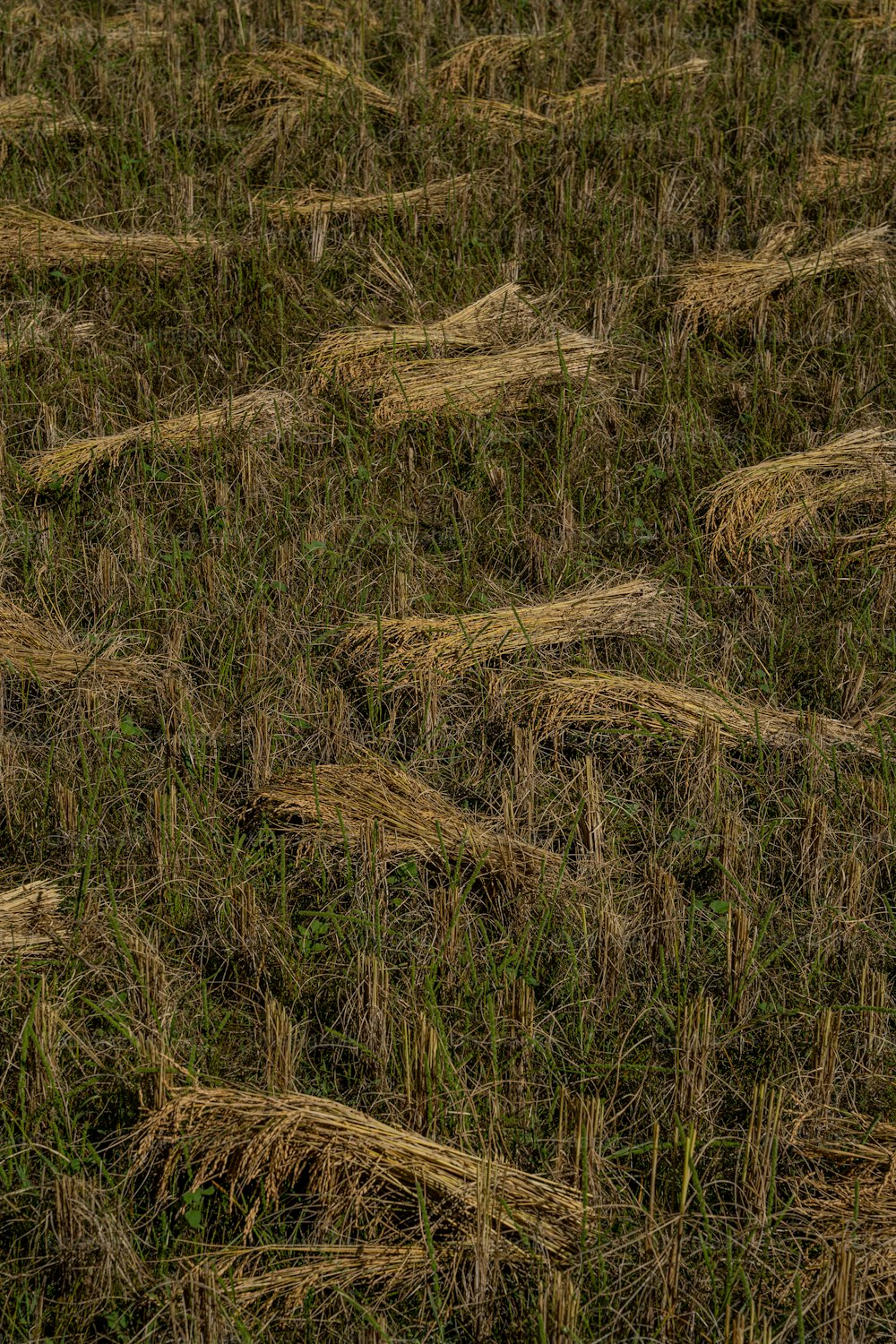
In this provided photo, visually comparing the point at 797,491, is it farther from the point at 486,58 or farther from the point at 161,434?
the point at 486,58

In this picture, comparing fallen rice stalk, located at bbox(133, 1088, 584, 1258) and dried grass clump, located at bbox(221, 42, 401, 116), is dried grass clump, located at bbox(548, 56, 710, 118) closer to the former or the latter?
dried grass clump, located at bbox(221, 42, 401, 116)

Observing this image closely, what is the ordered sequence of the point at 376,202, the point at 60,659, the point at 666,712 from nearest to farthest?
the point at 666,712 → the point at 60,659 → the point at 376,202

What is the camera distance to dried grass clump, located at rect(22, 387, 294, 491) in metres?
4.42

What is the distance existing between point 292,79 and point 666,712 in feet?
12.5

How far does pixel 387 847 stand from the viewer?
3.23 metres

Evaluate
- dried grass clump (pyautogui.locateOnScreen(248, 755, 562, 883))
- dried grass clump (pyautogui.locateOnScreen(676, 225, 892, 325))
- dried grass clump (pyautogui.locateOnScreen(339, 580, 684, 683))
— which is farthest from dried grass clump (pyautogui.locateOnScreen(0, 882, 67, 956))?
dried grass clump (pyautogui.locateOnScreen(676, 225, 892, 325))

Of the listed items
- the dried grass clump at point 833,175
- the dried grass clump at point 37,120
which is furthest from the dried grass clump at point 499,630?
the dried grass clump at point 37,120

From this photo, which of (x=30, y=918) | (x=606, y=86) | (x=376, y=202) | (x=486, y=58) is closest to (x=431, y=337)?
(x=376, y=202)

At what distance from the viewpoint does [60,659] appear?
3754mm

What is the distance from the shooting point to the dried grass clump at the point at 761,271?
16.6ft

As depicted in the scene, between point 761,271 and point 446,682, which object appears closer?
point 446,682

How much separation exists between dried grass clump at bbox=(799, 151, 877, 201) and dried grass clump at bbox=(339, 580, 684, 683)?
2.44m

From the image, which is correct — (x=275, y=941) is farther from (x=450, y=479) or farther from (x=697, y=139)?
(x=697, y=139)

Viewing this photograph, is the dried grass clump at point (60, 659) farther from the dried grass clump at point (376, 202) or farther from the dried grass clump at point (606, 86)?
the dried grass clump at point (606, 86)
